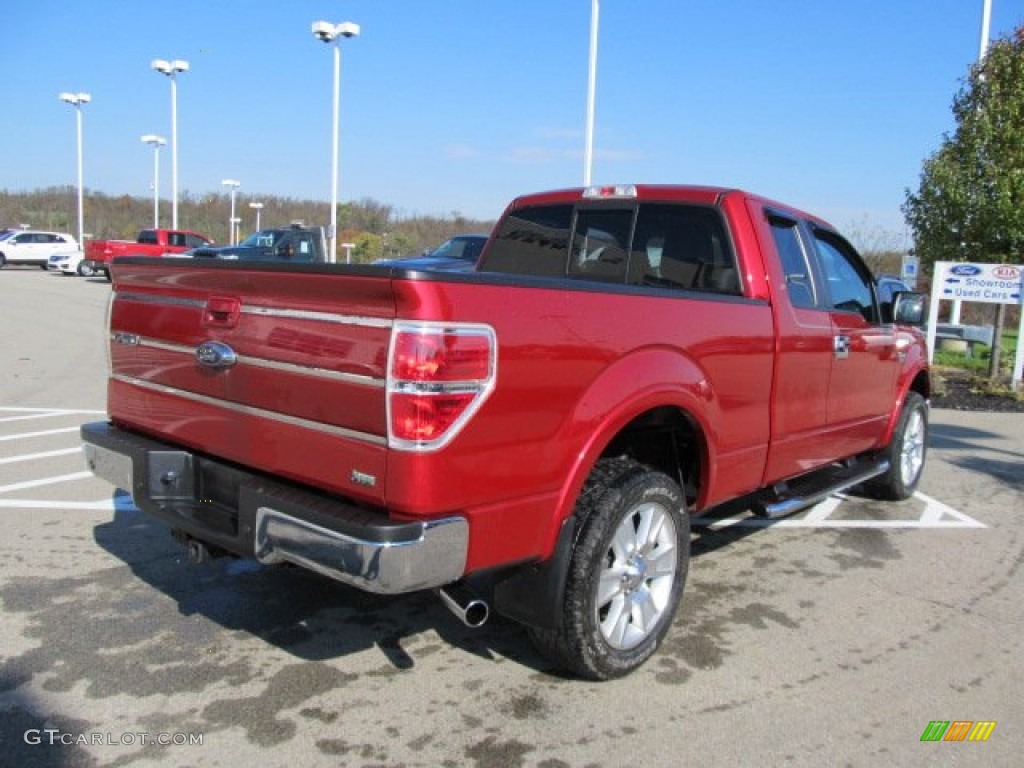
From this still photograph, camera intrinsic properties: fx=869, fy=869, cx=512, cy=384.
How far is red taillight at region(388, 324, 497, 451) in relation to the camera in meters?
2.57

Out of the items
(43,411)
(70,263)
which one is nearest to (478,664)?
(43,411)

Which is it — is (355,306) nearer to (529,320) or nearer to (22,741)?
(529,320)

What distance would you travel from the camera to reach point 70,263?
3559cm

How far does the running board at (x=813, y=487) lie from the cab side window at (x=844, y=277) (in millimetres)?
935

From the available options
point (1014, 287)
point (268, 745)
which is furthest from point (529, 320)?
point (1014, 287)

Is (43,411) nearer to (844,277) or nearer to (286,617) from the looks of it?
(286,617)

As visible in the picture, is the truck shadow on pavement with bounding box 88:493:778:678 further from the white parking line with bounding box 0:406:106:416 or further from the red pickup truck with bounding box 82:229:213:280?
the red pickup truck with bounding box 82:229:213:280

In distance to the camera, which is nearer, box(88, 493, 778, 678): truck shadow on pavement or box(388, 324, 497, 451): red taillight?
box(388, 324, 497, 451): red taillight

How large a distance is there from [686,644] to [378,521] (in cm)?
181

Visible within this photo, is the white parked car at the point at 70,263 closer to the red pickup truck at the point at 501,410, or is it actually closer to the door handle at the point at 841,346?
the red pickup truck at the point at 501,410

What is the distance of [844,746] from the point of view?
3.03 metres

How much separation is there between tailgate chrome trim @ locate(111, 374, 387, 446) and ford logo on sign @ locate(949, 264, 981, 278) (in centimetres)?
1182

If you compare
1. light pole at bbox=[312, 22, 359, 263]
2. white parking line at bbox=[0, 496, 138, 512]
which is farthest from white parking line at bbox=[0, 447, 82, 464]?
light pole at bbox=[312, 22, 359, 263]

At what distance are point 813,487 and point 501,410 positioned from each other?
8.92 ft
